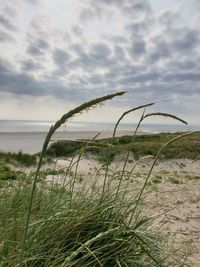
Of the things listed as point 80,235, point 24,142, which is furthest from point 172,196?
point 24,142


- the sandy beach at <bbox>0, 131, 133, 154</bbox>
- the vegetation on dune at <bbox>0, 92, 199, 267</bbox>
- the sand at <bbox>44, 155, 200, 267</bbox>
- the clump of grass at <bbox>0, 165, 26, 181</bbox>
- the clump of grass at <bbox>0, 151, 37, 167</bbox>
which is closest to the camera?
the vegetation on dune at <bbox>0, 92, 199, 267</bbox>

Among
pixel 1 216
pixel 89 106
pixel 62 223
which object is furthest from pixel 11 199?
pixel 89 106

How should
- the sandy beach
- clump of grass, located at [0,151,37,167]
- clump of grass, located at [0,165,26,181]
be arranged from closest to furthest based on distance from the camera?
clump of grass, located at [0,165,26,181] → clump of grass, located at [0,151,37,167] → the sandy beach

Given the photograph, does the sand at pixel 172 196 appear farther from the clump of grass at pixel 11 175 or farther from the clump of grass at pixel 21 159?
the clump of grass at pixel 21 159

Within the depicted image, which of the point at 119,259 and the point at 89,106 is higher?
the point at 89,106

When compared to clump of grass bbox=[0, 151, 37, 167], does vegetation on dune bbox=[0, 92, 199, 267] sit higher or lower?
higher

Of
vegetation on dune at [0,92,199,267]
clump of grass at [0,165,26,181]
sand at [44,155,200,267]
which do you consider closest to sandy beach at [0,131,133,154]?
sand at [44,155,200,267]

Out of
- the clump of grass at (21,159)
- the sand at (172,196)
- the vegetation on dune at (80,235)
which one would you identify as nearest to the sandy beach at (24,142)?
the clump of grass at (21,159)

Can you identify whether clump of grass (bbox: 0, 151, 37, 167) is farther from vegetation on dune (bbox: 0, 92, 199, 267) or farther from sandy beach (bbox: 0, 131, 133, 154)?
vegetation on dune (bbox: 0, 92, 199, 267)

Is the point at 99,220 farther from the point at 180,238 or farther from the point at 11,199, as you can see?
the point at 180,238

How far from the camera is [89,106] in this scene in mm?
1497

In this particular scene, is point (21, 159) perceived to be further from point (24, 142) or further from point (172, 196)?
point (24, 142)

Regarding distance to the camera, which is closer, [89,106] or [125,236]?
[89,106]

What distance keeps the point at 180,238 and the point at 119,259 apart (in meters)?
3.13
